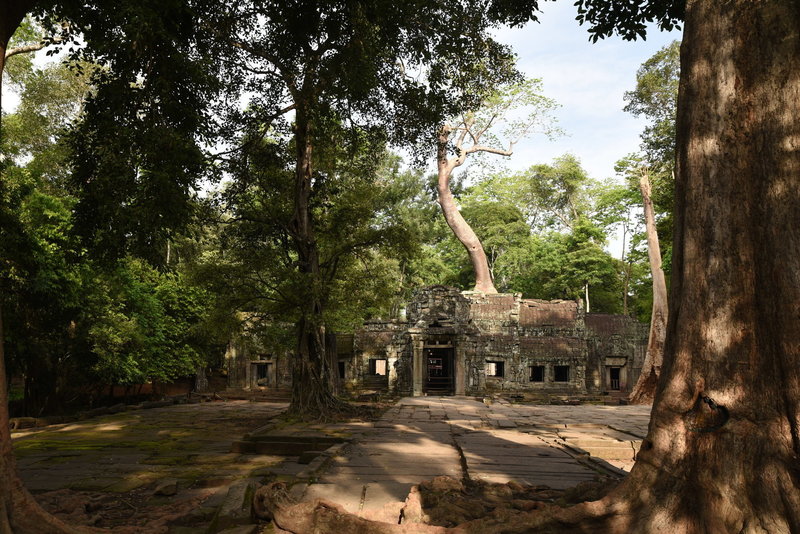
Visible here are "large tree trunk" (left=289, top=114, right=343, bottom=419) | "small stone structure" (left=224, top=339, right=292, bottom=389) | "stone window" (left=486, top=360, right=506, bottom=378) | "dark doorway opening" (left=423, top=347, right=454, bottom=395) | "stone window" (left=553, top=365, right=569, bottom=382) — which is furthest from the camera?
"stone window" (left=553, top=365, right=569, bottom=382)

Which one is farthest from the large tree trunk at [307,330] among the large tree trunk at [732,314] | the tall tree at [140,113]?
the large tree trunk at [732,314]

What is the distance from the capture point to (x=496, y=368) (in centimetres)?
2781

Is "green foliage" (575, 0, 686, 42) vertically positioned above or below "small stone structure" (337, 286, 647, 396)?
above

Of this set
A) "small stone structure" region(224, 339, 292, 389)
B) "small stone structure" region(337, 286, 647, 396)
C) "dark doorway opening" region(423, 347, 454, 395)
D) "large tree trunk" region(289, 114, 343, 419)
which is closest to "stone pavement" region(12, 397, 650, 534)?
"large tree trunk" region(289, 114, 343, 419)

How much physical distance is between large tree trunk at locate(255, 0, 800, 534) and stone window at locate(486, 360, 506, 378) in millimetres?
23814

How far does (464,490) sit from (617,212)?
32705 mm

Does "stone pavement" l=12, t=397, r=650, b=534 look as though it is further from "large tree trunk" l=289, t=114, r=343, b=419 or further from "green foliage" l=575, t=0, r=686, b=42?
"green foliage" l=575, t=0, r=686, b=42

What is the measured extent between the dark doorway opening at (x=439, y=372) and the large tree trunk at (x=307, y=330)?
422 inches

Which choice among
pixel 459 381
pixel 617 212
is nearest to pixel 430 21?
pixel 459 381

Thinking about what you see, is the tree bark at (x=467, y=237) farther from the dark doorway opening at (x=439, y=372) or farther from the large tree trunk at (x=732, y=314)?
the large tree trunk at (x=732, y=314)

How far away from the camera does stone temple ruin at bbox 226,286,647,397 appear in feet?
78.7

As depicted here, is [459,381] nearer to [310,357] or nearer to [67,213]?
[310,357]

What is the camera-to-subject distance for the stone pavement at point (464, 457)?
16.5 ft

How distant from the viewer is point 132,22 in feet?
19.3
